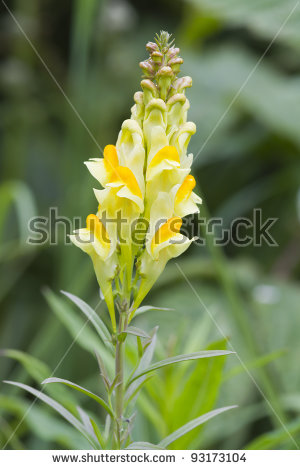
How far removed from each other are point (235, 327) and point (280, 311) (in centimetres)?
11

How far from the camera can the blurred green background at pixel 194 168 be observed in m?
0.93

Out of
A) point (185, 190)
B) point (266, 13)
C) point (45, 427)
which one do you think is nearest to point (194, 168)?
point (266, 13)

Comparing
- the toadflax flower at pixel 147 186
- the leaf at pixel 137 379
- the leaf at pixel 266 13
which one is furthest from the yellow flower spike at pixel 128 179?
the leaf at pixel 266 13

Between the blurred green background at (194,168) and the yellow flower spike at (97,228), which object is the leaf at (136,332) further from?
the blurred green background at (194,168)

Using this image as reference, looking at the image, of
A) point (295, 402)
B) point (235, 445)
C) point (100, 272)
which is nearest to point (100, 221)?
A: point (100, 272)

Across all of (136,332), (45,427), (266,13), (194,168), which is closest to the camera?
(136,332)

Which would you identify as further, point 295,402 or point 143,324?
point 143,324

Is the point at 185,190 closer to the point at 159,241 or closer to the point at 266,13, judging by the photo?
the point at 159,241

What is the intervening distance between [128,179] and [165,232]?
47mm

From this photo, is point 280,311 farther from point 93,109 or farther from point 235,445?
point 93,109

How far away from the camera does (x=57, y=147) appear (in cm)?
151


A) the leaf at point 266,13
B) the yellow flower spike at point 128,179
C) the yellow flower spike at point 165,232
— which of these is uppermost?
the leaf at point 266,13

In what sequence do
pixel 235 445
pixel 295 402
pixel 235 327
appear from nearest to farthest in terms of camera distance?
pixel 295 402 → pixel 235 445 → pixel 235 327

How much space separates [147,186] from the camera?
381mm
